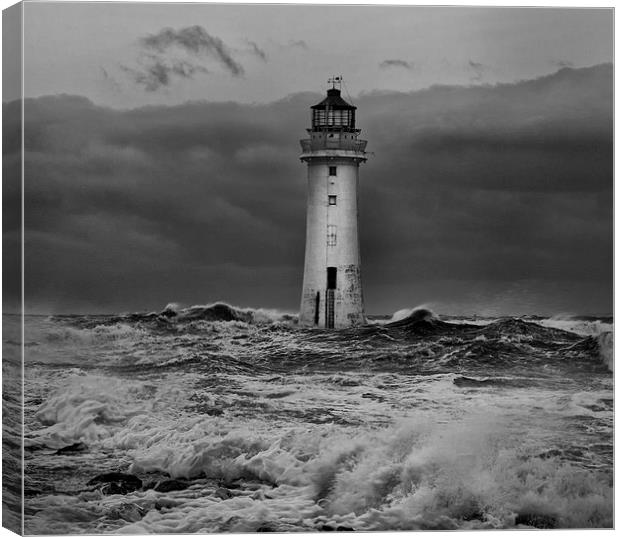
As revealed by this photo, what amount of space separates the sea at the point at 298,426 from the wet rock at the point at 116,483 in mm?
21

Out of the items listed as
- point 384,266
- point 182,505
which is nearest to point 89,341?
point 182,505

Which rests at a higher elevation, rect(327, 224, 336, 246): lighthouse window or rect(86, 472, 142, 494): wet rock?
rect(327, 224, 336, 246): lighthouse window

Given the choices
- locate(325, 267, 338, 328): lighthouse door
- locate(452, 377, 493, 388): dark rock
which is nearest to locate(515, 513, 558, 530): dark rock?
locate(452, 377, 493, 388): dark rock

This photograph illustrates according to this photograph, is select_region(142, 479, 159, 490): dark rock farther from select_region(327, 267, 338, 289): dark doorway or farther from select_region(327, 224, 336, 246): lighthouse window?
select_region(327, 224, 336, 246): lighthouse window

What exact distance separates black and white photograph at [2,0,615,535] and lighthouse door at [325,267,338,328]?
0.11 ft

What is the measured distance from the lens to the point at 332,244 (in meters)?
23.5

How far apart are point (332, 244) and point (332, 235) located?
0.12m

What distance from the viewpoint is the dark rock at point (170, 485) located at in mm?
21828

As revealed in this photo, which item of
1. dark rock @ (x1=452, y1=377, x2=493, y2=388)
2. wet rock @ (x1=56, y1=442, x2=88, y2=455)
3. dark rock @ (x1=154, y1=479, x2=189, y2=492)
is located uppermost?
dark rock @ (x1=452, y1=377, x2=493, y2=388)

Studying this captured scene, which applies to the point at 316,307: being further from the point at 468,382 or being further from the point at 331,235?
the point at 468,382

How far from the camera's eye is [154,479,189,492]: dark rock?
71.6 ft

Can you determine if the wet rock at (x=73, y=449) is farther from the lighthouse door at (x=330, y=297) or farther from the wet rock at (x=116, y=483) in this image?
the lighthouse door at (x=330, y=297)

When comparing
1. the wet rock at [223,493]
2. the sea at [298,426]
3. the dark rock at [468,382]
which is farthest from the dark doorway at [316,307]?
the wet rock at [223,493]

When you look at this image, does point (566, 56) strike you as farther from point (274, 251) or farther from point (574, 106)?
point (274, 251)
